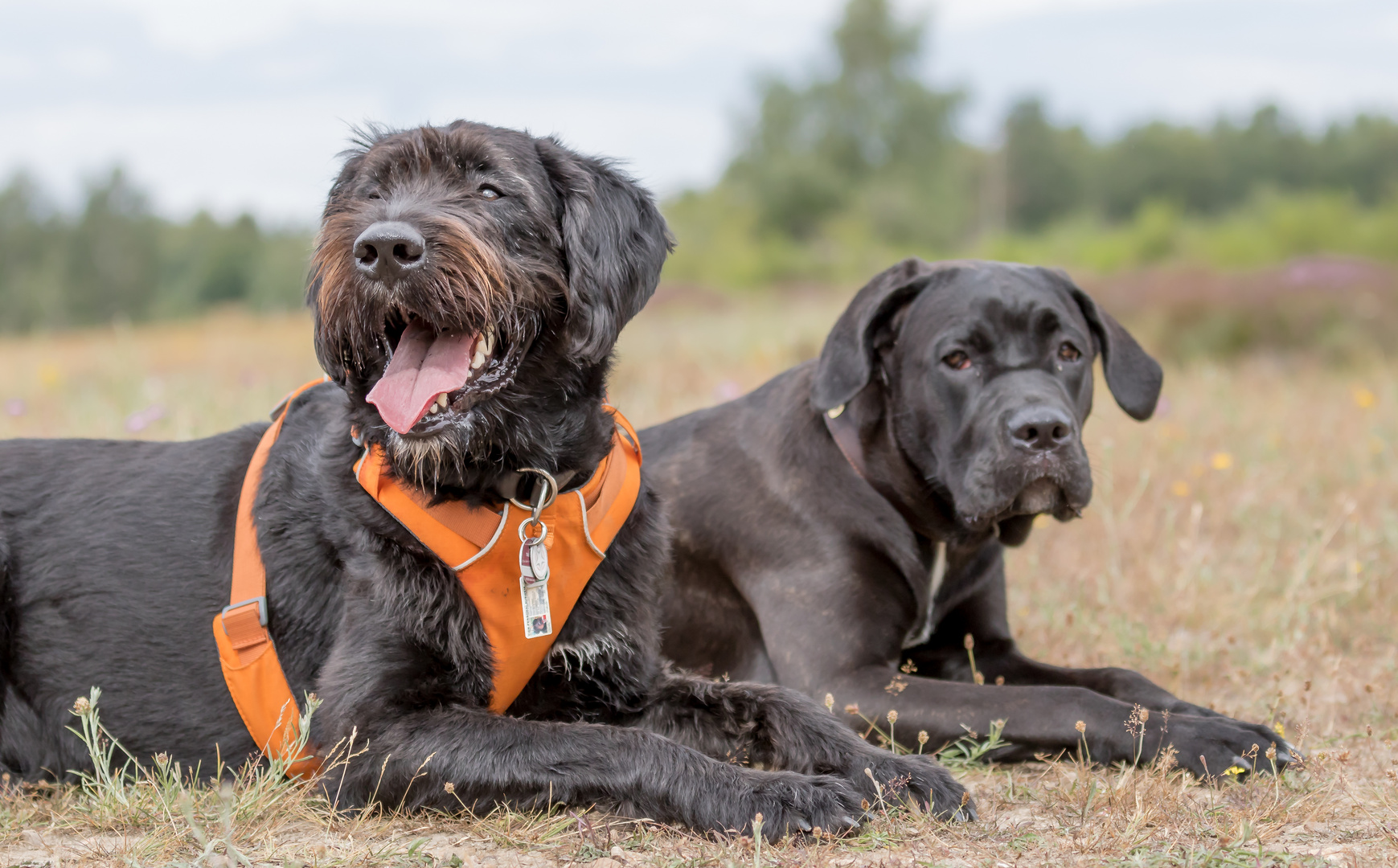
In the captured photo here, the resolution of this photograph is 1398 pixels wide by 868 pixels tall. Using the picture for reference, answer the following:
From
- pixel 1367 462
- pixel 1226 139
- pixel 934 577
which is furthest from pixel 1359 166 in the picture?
pixel 934 577

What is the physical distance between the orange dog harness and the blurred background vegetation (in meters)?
1.05

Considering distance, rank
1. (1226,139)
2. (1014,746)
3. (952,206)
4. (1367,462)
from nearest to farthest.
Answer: (1014,746) < (1367,462) < (952,206) < (1226,139)

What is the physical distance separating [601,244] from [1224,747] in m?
2.26

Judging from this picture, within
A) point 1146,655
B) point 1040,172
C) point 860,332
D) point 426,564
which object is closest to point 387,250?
point 426,564

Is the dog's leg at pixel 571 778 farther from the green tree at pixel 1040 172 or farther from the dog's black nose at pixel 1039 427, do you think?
the green tree at pixel 1040 172

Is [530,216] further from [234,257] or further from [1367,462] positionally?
[234,257]

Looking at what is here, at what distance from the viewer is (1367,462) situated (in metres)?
7.02

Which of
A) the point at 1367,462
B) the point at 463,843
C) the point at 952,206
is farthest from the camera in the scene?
the point at 952,206

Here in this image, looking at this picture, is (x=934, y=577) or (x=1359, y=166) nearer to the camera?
(x=934, y=577)

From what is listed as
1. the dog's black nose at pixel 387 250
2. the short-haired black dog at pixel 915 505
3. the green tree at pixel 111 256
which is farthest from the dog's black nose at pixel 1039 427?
the green tree at pixel 111 256

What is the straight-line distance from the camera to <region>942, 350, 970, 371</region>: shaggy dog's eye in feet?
12.7

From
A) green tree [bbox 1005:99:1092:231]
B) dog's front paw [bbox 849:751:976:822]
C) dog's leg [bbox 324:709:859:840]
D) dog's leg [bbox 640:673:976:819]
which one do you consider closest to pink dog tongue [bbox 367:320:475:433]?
dog's leg [bbox 324:709:859:840]

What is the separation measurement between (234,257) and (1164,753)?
277ft

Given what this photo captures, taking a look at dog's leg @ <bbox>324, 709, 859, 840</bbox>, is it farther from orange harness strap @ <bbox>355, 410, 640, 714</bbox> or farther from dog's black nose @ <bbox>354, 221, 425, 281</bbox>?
dog's black nose @ <bbox>354, 221, 425, 281</bbox>
